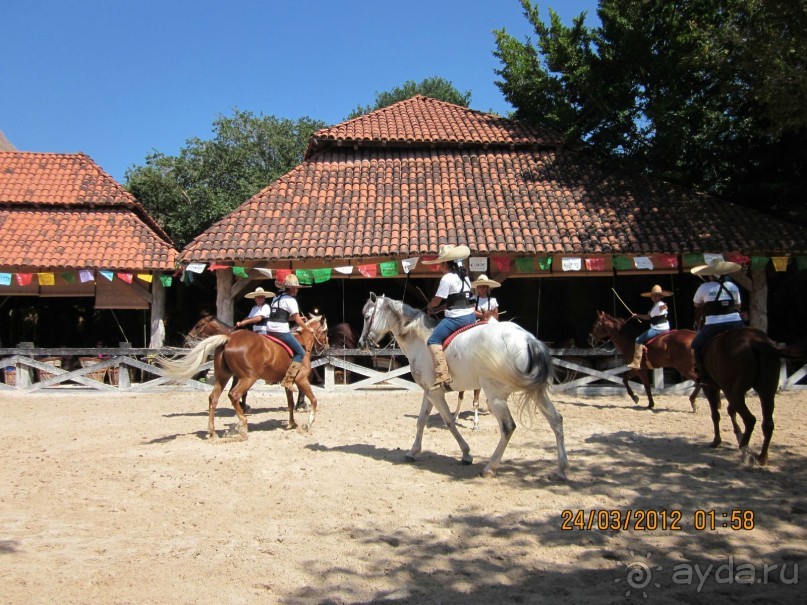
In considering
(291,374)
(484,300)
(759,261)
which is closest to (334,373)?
(291,374)

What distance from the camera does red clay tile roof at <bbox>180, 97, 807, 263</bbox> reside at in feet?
41.6

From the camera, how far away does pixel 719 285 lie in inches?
283

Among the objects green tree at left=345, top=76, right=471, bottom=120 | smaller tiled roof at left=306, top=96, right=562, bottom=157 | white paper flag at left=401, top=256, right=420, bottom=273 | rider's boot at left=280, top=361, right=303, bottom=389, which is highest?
green tree at left=345, top=76, right=471, bottom=120

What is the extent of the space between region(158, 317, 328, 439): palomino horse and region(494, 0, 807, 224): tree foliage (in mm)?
10761

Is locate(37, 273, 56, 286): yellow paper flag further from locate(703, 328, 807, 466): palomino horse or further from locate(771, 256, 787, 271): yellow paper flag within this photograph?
locate(771, 256, 787, 271): yellow paper flag

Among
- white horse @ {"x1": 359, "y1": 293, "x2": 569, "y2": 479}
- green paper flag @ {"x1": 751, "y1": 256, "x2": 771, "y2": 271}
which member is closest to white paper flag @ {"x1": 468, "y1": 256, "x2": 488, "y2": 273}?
green paper flag @ {"x1": 751, "y1": 256, "x2": 771, "y2": 271}

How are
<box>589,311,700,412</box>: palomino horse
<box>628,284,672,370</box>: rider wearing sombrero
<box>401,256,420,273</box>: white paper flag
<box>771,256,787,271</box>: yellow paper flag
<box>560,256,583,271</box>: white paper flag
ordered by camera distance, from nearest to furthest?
<box>589,311,700,412</box>: palomino horse → <box>628,284,672,370</box>: rider wearing sombrero → <box>771,256,787,271</box>: yellow paper flag → <box>401,256,420,273</box>: white paper flag → <box>560,256,583,271</box>: white paper flag

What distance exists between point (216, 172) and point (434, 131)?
13.6 m

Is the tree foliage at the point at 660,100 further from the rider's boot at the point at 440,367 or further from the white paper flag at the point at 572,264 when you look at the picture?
the rider's boot at the point at 440,367

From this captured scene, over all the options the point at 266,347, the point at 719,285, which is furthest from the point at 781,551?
the point at 266,347

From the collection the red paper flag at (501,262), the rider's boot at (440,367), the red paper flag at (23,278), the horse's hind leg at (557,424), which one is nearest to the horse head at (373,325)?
the rider's boot at (440,367)

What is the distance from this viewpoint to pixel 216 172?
26.4 meters

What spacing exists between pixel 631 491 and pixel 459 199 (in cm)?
986

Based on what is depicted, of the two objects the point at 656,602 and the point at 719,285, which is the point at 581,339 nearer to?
the point at 719,285
